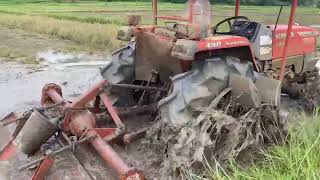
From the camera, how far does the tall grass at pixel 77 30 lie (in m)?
13.5

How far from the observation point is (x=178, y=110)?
13.5 feet

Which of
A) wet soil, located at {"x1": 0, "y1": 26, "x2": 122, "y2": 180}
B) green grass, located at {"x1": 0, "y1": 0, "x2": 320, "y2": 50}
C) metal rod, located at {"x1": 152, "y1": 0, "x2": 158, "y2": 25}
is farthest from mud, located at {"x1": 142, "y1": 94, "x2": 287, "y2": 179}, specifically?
metal rod, located at {"x1": 152, "y1": 0, "x2": 158, "y2": 25}

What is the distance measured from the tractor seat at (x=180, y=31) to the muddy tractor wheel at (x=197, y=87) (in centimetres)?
27

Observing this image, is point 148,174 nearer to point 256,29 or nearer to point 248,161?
point 248,161

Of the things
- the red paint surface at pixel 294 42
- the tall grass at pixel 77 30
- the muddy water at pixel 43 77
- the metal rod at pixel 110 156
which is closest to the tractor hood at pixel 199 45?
the metal rod at pixel 110 156

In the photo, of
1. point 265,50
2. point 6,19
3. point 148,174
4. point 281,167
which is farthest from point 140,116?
point 6,19

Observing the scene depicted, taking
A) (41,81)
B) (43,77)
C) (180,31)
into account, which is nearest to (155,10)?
(180,31)

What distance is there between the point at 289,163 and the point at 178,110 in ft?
3.30

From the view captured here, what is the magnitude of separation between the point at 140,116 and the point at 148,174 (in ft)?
4.17

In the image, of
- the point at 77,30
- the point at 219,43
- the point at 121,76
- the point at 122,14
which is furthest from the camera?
the point at 122,14

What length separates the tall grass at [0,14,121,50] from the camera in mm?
13528

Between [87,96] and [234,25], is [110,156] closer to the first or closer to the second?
[87,96]

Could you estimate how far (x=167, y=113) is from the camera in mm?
4148

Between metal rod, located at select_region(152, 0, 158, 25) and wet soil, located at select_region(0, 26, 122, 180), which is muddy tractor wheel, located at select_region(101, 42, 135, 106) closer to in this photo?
metal rod, located at select_region(152, 0, 158, 25)
